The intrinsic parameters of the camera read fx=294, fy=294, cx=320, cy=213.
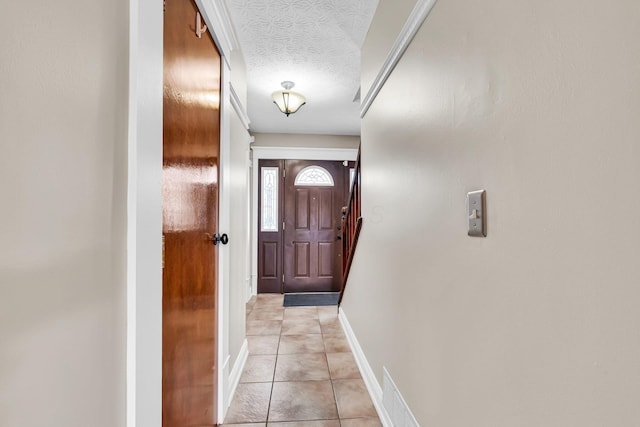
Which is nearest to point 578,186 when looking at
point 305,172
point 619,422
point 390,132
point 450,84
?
point 619,422

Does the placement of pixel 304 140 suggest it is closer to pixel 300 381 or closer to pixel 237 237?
pixel 237 237

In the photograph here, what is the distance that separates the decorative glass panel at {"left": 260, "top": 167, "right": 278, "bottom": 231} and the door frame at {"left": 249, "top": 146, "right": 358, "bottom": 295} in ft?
0.38

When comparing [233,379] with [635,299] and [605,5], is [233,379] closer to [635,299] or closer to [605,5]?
[635,299]

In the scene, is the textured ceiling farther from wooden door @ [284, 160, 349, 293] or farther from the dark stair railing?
wooden door @ [284, 160, 349, 293]

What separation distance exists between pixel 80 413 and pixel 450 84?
1.27 metres

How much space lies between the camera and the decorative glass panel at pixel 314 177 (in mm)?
4652

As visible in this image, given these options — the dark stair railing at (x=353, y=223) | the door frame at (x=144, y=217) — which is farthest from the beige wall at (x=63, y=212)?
the dark stair railing at (x=353, y=223)

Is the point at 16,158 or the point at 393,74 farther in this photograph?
the point at 393,74

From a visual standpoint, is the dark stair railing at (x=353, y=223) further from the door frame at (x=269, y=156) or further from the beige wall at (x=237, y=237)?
the door frame at (x=269, y=156)

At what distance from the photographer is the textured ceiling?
6.14 ft

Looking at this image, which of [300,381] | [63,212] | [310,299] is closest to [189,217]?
[63,212]

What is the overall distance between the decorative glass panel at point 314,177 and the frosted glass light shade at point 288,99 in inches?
63.0

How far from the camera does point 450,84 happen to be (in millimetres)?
954

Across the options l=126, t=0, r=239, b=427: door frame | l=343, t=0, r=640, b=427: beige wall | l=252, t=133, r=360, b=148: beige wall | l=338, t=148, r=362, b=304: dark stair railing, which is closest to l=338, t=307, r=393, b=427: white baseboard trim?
l=343, t=0, r=640, b=427: beige wall
